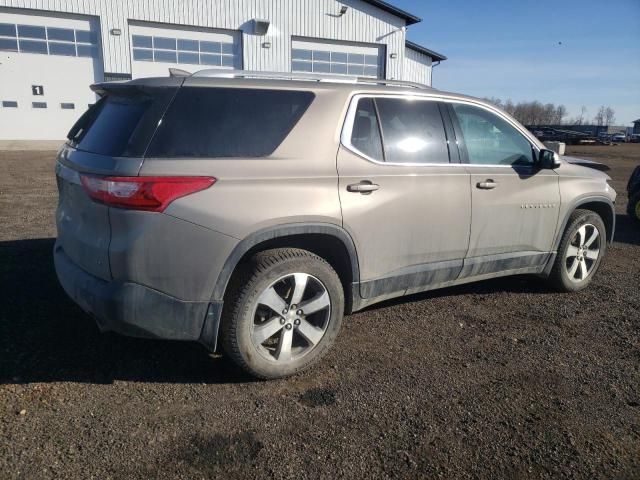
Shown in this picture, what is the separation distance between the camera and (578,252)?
16.4 feet

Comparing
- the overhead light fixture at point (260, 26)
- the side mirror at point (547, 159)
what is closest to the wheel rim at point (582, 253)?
the side mirror at point (547, 159)

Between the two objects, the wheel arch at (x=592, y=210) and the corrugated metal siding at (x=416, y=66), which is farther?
the corrugated metal siding at (x=416, y=66)

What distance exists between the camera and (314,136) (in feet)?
10.7

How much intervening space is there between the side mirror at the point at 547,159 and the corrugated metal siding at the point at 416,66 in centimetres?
2993

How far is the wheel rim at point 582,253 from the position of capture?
16.2 ft

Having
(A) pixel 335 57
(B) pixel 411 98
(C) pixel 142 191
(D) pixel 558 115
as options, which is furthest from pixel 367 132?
(D) pixel 558 115

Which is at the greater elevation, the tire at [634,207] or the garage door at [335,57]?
the garage door at [335,57]

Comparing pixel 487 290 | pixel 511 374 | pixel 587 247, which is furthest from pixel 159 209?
pixel 587 247

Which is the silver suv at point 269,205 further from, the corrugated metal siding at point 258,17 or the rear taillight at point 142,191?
the corrugated metal siding at point 258,17

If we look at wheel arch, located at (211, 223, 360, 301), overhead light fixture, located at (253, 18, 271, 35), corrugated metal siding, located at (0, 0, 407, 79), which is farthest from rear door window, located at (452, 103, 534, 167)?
overhead light fixture, located at (253, 18, 271, 35)

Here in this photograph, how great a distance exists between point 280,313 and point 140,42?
27.2m

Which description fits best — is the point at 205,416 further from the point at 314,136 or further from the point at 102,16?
the point at 102,16

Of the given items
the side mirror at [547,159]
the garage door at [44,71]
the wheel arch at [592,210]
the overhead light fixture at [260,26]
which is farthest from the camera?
the overhead light fixture at [260,26]

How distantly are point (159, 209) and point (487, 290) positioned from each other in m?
3.57
